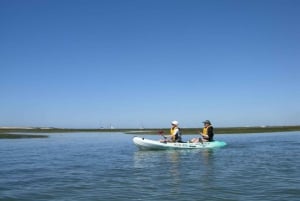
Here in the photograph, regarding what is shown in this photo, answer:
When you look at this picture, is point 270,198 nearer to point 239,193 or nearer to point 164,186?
point 239,193

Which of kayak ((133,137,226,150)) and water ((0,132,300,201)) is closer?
water ((0,132,300,201))

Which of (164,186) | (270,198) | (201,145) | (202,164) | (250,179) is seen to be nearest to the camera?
(270,198)

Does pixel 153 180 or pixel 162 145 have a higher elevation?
pixel 162 145

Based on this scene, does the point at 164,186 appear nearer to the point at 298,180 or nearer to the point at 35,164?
the point at 298,180

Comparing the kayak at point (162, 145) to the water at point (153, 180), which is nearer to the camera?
the water at point (153, 180)

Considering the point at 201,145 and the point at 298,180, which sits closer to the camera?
the point at 298,180

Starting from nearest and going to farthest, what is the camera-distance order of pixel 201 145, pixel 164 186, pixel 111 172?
pixel 164 186
pixel 111 172
pixel 201 145

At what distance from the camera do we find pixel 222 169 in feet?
60.4

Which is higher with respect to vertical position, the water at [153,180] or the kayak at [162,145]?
the kayak at [162,145]

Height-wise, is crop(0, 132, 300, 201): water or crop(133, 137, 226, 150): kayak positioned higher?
crop(133, 137, 226, 150): kayak

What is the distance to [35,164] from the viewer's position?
853 inches

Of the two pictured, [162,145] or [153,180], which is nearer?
[153,180]

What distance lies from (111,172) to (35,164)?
573 centimetres

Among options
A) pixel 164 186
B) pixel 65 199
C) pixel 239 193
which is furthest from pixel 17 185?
pixel 239 193
